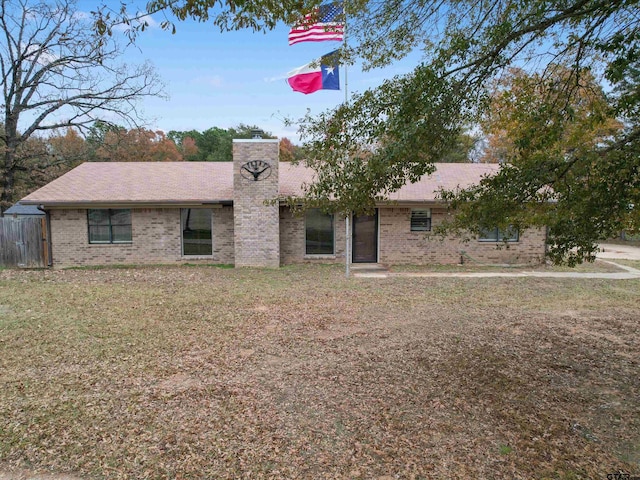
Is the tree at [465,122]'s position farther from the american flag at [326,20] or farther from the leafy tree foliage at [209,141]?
the leafy tree foliage at [209,141]

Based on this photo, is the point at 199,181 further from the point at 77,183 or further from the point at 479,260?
the point at 479,260

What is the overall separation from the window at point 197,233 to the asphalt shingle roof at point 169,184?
0.74 meters

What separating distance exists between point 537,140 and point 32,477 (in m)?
5.83

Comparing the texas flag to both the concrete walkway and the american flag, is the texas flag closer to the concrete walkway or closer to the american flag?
the american flag

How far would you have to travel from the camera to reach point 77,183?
51.2ft

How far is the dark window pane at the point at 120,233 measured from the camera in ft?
48.9

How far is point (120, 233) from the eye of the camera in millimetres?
14930

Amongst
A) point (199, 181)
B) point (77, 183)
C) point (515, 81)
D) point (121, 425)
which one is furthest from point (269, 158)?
point (121, 425)

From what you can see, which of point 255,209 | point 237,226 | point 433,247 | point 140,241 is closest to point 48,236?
point 140,241

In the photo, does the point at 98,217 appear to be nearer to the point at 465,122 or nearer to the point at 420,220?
the point at 420,220

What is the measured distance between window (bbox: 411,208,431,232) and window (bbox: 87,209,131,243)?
33.3ft

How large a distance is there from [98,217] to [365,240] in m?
9.52

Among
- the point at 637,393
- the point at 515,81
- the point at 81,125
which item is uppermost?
the point at 81,125

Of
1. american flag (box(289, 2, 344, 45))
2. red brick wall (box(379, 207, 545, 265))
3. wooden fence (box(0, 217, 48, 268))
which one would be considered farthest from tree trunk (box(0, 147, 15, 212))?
american flag (box(289, 2, 344, 45))
